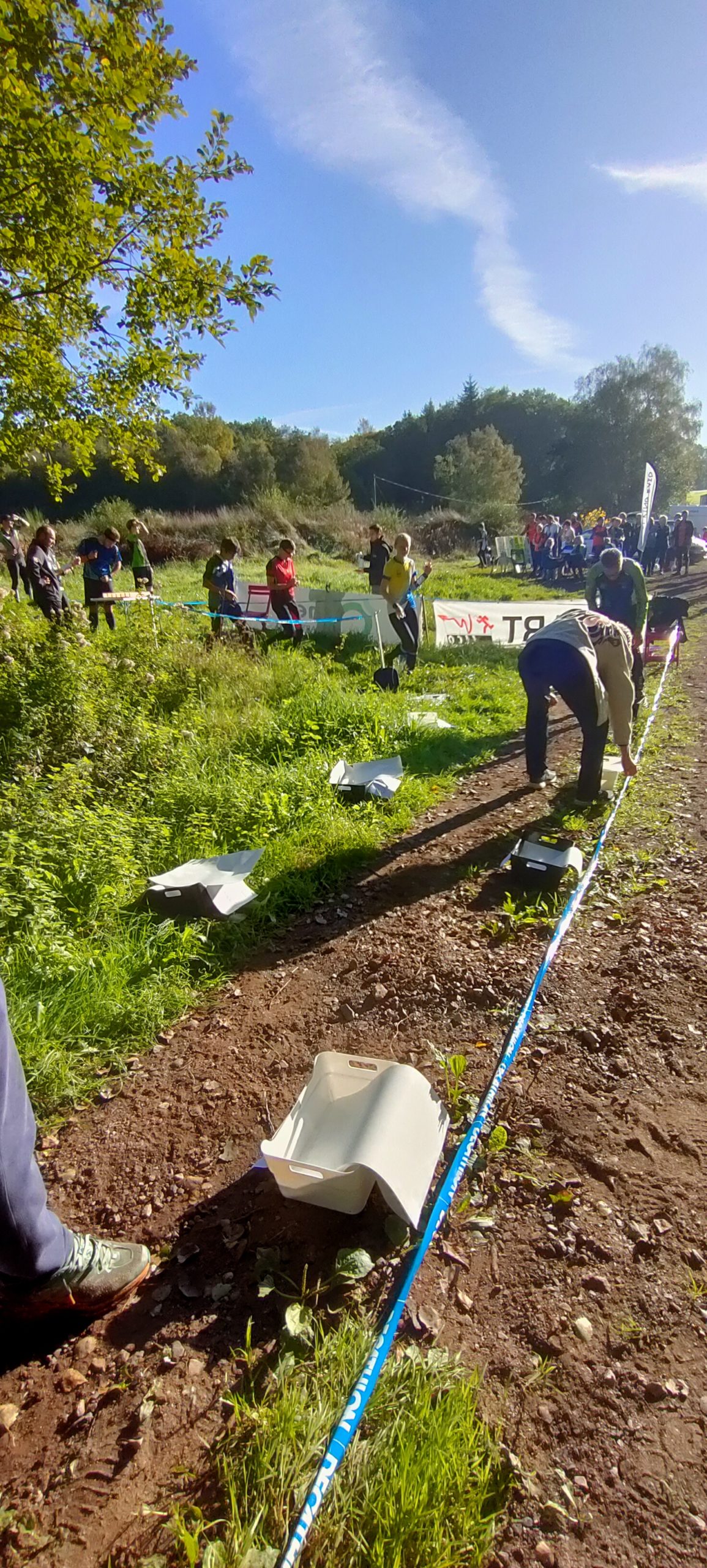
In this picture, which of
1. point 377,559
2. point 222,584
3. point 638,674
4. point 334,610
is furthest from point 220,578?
point 638,674

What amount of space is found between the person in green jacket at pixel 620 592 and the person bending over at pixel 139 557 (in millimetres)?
7365

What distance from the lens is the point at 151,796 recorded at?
4.80 m

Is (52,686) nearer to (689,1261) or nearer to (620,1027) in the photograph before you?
(620,1027)

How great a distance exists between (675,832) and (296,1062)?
3258 mm

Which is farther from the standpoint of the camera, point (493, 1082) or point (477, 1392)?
point (493, 1082)

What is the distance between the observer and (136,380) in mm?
6098

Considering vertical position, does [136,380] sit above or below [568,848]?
above

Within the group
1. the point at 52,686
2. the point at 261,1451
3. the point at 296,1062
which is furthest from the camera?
the point at 52,686

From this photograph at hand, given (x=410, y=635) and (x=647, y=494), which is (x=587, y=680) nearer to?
(x=410, y=635)

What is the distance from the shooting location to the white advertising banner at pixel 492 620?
35.0ft

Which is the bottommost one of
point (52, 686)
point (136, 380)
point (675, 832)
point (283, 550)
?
point (675, 832)

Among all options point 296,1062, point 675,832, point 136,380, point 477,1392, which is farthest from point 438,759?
point 477,1392

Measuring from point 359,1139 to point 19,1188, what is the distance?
96 centimetres

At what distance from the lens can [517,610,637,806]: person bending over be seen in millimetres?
4770
